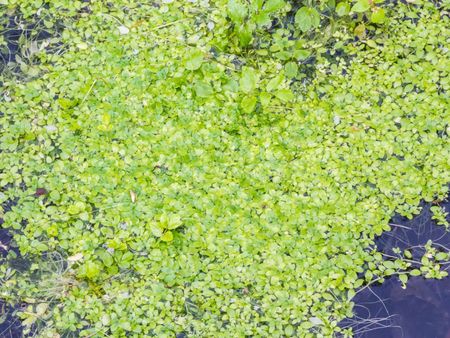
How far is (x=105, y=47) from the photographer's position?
14.4 ft

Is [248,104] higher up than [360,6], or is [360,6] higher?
[360,6]

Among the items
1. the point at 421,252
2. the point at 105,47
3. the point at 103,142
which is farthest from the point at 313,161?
the point at 105,47

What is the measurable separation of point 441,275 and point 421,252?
201 millimetres

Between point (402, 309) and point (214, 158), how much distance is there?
5.47 ft

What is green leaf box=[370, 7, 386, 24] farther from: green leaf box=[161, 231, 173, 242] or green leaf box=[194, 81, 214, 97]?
green leaf box=[161, 231, 173, 242]

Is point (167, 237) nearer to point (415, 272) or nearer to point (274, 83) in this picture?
point (274, 83)

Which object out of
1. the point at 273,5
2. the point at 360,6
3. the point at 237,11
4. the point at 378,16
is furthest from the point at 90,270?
the point at 378,16

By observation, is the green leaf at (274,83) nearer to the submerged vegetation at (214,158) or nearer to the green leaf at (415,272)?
the submerged vegetation at (214,158)

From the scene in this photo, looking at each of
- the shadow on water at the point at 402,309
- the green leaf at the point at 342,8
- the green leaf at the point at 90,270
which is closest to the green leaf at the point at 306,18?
the green leaf at the point at 342,8

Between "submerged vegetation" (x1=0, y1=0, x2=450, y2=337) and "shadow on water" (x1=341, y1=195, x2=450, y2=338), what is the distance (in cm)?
8

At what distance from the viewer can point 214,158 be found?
13.0 feet

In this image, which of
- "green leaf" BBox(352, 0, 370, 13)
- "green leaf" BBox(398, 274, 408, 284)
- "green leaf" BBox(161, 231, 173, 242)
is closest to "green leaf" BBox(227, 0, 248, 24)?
"green leaf" BBox(352, 0, 370, 13)

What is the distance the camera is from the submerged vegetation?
3.63m

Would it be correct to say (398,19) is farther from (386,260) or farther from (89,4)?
(89,4)
